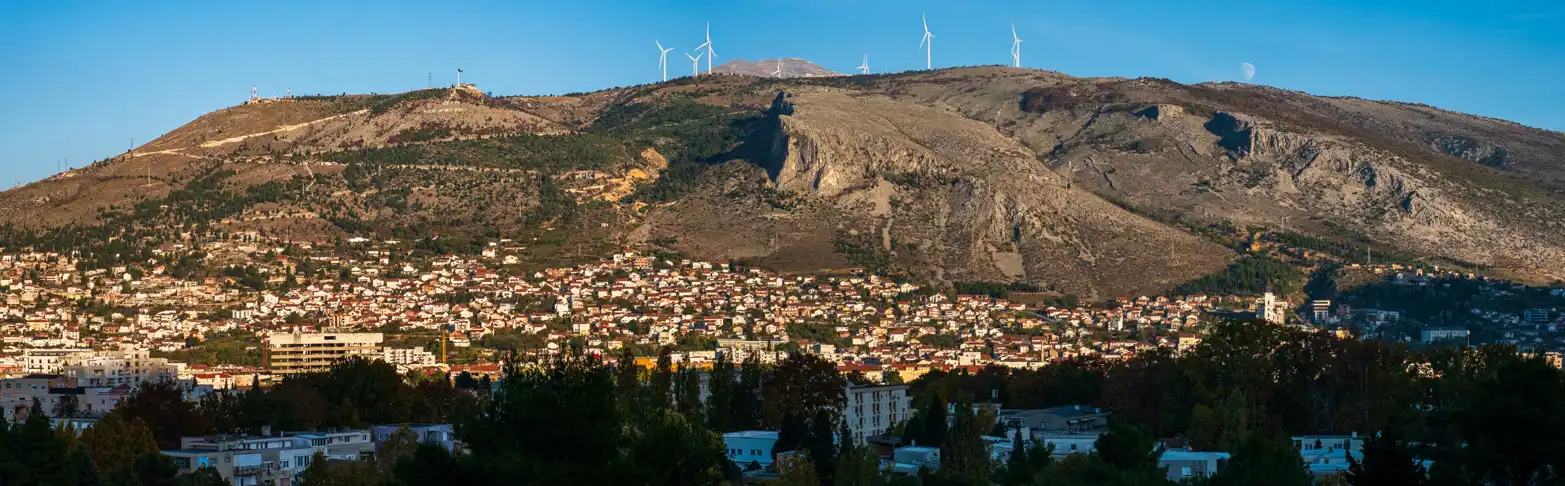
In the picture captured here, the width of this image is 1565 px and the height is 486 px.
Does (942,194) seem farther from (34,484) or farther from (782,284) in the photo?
(34,484)

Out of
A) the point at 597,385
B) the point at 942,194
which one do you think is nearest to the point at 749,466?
the point at 597,385

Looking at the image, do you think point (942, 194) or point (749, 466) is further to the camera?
point (942, 194)

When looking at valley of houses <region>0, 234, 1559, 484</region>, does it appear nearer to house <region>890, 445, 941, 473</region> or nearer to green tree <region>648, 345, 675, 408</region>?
green tree <region>648, 345, 675, 408</region>

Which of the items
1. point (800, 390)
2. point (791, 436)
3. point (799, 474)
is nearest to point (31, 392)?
point (800, 390)

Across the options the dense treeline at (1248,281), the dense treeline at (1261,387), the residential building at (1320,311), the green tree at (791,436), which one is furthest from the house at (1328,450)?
the dense treeline at (1248,281)

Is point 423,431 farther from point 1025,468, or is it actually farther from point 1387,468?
point 1387,468

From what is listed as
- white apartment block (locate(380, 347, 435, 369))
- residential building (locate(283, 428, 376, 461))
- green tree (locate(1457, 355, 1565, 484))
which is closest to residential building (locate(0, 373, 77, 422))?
white apartment block (locate(380, 347, 435, 369))
